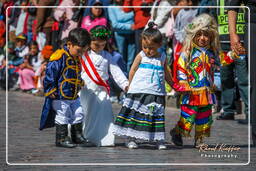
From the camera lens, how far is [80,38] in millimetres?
9211

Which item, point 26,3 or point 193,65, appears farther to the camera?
point 26,3

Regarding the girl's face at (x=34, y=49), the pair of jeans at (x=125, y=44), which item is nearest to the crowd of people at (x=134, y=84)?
the pair of jeans at (x=125, y=44)

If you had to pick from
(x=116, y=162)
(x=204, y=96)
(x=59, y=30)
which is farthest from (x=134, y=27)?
(x=116, y=162)

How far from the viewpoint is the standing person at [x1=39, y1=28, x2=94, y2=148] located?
9.20 metres

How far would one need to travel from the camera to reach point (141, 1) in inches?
583

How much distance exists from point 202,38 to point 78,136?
168 cm

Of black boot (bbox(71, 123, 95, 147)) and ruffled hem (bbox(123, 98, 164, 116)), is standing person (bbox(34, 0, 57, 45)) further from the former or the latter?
ruffled hem (bbox(123, 98, 164, 116))

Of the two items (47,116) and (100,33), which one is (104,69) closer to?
(100,33)

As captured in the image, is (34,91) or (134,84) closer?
(134,84)

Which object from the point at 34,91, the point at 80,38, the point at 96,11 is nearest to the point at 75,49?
the point at 80,38

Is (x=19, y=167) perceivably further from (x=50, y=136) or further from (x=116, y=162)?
(x=50, y=136)

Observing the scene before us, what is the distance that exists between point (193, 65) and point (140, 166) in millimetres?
1944

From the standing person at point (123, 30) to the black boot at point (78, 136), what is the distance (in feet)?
18.6

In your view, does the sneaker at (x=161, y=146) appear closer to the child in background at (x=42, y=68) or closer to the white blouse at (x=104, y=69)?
the white blouse at (x=104, y=69)
